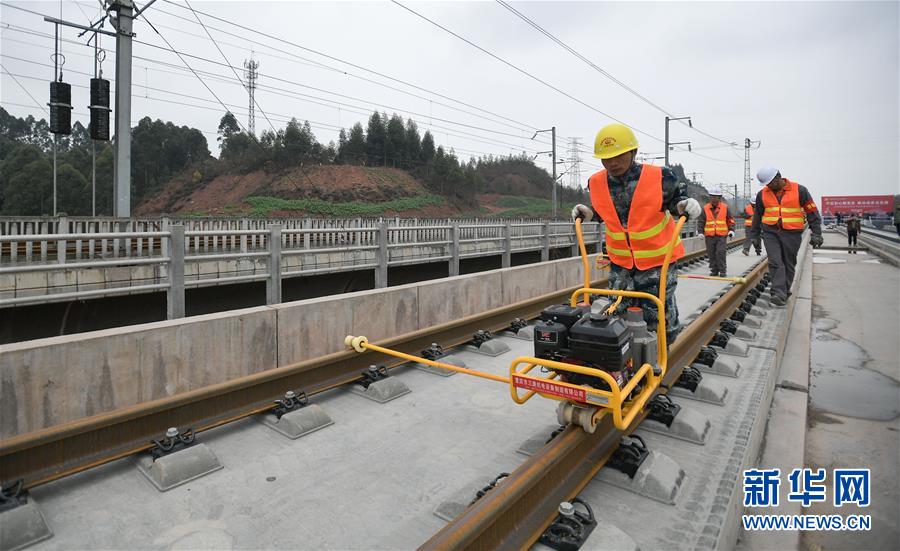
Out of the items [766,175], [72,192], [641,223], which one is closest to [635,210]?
[641,223]

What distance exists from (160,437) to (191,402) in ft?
0.94

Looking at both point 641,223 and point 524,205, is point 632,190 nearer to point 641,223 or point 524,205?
point 641,223

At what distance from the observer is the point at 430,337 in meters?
5.70

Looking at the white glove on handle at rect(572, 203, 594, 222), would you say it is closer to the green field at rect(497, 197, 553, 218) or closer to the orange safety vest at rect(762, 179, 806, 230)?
the orange safety vest at rect(762, 179, 806, 230)

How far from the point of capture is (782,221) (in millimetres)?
8867

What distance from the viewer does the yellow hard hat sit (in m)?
3.75

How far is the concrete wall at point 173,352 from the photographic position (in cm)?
328

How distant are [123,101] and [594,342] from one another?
622 inches

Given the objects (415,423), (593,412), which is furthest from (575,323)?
(415,423)

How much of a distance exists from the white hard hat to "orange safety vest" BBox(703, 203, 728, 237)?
13.2ft

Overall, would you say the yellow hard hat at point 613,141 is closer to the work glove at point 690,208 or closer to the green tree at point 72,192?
the work glove at point 690,208

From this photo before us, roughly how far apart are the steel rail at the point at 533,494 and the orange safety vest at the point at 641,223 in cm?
132

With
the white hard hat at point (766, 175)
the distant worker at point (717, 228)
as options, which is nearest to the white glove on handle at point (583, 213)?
the white hard hat at point (766, 175)

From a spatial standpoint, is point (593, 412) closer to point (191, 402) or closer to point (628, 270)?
point (628, 270)
